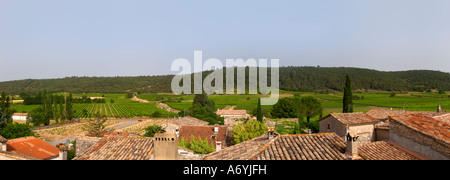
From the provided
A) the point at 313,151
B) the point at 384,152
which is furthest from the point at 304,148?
the point at 384,152

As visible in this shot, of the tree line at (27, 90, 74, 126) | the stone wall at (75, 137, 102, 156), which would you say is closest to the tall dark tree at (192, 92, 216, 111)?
the tree line at (27, 90, 74, 126)

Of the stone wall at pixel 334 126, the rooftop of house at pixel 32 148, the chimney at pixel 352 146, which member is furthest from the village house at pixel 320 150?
the rooftop of house at pixel 32 148

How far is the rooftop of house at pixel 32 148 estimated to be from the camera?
59.5 ft

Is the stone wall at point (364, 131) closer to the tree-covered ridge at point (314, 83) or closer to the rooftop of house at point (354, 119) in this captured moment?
the rooftop of house at point (354, 119)

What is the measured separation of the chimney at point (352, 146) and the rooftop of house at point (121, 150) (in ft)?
17.8

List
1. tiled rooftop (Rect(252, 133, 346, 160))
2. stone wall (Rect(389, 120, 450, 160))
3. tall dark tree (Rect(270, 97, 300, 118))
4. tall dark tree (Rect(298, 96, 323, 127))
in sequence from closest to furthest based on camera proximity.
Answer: stone wall (Rect(389, 120, 450, 160))
tiled rooftop (Rect(252, 133, 346, 160))
tall dark tree (Rect(270, 97, 300, 118))
tall dark tree (Rect(298, 96, 323, 127))

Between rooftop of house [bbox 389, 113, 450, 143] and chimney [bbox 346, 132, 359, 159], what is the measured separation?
1.95 meters

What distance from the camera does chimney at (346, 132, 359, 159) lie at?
6.96 meters

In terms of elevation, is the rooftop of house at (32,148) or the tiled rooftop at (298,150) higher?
the tiled rooftop at (298,150)

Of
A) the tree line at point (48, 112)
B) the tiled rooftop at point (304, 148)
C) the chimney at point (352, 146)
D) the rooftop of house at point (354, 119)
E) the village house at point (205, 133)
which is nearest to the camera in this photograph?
the chimney at point (352, 146)

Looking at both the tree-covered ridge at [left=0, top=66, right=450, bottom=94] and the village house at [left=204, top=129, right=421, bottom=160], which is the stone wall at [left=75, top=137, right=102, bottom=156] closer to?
the village house at [left=204, top=129, right=421, bottom=160]

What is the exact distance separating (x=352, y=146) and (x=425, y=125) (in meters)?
2.69

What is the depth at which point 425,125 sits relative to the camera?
315 inches
